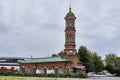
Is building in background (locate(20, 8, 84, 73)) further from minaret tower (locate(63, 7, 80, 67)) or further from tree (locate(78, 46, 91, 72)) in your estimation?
tree (locate(78, 46, 91, 72))

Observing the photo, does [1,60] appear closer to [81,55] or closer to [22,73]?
[81,55]

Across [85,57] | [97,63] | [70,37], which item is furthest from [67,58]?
[97,63]

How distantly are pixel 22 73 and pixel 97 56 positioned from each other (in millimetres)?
56044

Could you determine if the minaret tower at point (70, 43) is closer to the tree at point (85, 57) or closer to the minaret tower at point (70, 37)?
the minaret tower at point (70, 37)

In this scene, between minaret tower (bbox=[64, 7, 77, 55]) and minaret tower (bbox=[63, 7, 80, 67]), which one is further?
minaret tower (bbox=[64, 7, 77, 55])

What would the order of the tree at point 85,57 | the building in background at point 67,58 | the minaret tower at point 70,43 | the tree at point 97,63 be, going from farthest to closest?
the tree at point 97,63
the tree at point 85,57
the minaret tower at point 70,43
the building in background at point 67,58

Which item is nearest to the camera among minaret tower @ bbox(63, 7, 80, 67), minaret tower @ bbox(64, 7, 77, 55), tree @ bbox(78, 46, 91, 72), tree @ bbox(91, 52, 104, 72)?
minaret tower @ bbox(63, 7, 80, 67)

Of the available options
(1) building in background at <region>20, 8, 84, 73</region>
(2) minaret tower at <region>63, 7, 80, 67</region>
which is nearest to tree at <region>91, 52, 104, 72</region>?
(1) building in background at <region>20, 8, 84, 73</region>

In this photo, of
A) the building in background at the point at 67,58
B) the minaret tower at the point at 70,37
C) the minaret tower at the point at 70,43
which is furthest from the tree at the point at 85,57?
the minaret tower at the point at 70,37

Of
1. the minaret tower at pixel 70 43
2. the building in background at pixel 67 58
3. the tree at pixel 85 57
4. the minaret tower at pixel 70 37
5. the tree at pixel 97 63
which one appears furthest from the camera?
the tree at pixel 97 63

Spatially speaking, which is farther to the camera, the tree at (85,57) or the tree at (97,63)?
the tree at (97,63)

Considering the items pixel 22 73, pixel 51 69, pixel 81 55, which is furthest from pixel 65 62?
pixel 81 55

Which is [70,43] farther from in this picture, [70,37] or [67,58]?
[67,58]

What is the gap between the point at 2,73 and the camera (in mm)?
63812
